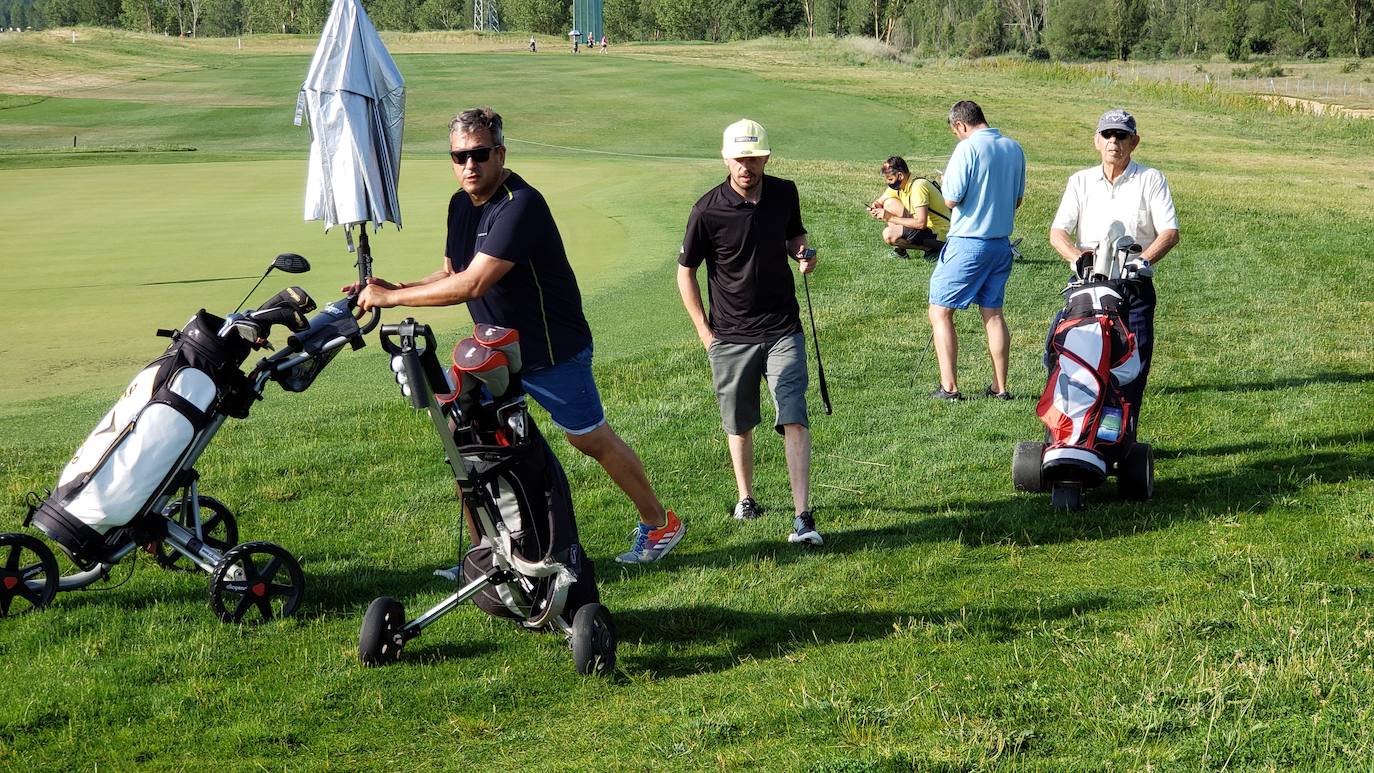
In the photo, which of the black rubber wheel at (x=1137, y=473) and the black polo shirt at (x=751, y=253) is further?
the black rubber wheel at (x=1137, y=473)

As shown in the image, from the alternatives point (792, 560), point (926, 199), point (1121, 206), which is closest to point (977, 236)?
point (1121, 206)

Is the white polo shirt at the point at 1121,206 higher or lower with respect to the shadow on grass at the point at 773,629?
higher

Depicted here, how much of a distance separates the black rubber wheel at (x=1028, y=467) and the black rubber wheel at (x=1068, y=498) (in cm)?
28

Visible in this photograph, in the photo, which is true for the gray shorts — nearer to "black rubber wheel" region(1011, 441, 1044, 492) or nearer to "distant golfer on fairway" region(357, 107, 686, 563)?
"distant golfer on fairway" region(357, 107, 686, 563)

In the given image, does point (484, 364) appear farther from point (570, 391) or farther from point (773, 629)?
point (773, 629)

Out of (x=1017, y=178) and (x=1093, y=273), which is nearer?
(x=1093, y=273)

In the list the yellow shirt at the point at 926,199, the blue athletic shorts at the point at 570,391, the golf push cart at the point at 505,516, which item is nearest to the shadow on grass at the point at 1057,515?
the blue athletic shorts at the point at 570,391

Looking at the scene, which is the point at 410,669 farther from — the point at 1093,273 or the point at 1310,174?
the point at 1310,174

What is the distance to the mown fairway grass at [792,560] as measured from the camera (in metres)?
4.02

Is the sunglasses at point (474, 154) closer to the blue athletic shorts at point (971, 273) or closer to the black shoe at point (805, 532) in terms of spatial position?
the black shoe at point (805, 532)

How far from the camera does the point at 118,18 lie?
12800 centimetres

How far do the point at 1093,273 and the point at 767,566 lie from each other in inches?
107

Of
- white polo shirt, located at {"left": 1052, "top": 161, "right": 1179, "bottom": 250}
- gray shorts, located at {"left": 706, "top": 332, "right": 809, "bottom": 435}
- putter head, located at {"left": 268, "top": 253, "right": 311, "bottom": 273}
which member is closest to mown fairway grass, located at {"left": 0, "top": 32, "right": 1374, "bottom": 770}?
gray shorts, located at {"left": 706, "top": 332, "right": 809, "bottom": 435}

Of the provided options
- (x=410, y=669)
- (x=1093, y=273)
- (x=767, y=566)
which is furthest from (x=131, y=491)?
(x=1093, y=273)
